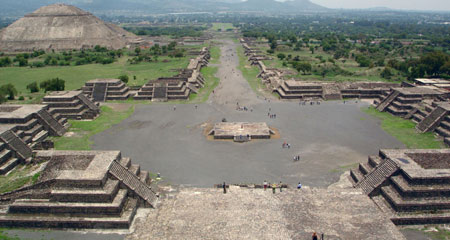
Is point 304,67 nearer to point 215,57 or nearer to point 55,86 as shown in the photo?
point 215,57

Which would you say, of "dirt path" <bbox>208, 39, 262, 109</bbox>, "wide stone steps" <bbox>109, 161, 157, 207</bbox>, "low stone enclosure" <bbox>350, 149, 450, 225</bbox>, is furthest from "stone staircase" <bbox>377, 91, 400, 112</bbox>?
"wide stone steps" <bbox>109, 161, 157, 207</bbox>

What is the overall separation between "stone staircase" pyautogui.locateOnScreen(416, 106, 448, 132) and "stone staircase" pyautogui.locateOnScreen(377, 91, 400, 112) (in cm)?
910

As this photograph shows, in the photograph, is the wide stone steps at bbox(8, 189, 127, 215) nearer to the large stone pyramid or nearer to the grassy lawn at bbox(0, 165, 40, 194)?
the grassy lawn at bbox(0, 165, 40, 194)

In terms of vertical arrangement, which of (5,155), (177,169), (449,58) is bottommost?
(177,169)

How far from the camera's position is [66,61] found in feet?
341

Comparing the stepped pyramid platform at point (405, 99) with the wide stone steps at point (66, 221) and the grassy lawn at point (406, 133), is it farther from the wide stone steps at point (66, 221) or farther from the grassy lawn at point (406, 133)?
the wide stone steps at point (66, 221)

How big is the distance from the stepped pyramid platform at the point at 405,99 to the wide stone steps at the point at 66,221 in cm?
4688

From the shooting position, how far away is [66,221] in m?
24.1

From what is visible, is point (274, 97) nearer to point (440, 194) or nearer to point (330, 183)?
point (330, 183)

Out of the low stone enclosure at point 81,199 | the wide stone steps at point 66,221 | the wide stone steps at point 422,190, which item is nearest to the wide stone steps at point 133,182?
the low stone enclosure at point 81,199

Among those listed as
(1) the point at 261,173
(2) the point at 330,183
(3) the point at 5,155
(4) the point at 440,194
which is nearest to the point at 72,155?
(3) the point at 5,155

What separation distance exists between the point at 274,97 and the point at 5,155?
4712 cm

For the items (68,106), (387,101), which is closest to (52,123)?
(68,106)

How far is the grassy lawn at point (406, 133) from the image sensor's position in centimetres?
4012
